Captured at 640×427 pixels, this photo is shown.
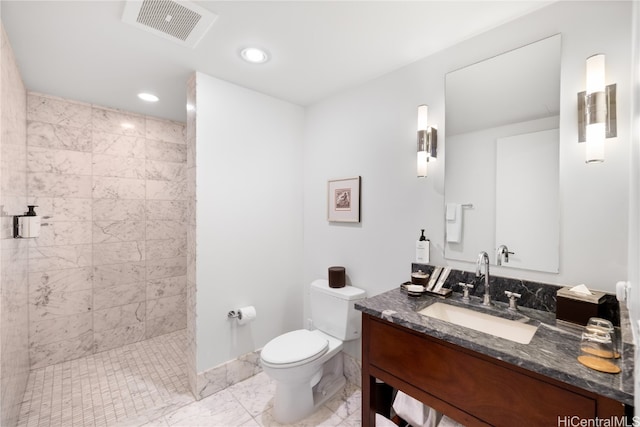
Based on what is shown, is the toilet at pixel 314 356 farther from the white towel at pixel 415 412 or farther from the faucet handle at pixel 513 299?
the faucet handle at pixel 513 299

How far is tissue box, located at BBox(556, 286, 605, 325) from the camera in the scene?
3.89 feet

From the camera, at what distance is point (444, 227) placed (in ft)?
5.86

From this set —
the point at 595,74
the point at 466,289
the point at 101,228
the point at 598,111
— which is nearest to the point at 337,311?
the point at 466,289

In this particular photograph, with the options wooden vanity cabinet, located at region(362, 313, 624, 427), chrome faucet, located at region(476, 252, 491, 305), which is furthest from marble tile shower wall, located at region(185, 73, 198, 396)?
chrome faucet, located at region(476, 252, 491, 305)

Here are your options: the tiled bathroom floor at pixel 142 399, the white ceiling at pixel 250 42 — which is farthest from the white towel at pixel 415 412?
the white ceiling at pixel 250 42

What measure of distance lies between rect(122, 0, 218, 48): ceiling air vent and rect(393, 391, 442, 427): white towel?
2339 millimetres

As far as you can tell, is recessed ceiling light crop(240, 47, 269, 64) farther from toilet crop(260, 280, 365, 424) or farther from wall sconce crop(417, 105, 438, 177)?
toilet crop(260, 280, 365, 424)

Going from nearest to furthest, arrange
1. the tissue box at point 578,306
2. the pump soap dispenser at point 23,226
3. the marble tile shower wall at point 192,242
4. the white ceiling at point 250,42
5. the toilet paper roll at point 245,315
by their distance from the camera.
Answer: the tissue box at point 578,306 → the white ceiling at point 250,42 → the pump soap dispenser at point 23,226 → the marble tile shower wall at point 192,242 → the toilet paper roll at point 245,315

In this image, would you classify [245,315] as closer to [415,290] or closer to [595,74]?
[415,290]

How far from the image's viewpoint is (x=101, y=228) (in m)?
2.74

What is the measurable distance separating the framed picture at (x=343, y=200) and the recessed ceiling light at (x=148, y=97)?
1751 millimetres

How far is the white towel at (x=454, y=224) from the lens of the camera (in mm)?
1732

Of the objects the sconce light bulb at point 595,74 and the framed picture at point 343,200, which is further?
the framed picture at point 343,200

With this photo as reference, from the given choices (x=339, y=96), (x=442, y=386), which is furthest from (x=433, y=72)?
(x=442, y=386)
